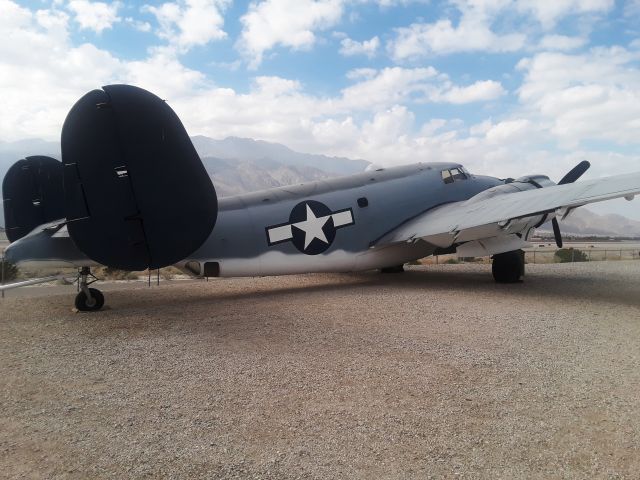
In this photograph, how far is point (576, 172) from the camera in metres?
14.4

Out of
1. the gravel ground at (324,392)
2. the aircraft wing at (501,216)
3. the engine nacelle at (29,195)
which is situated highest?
the engine nacelle at (29,195)

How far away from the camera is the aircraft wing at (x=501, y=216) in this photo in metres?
10.1

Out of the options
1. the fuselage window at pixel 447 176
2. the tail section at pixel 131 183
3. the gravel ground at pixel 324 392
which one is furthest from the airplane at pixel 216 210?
the gravel ground at pixel 324 392

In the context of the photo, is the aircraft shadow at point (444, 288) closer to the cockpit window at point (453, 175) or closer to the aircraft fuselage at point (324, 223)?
the aircraft fuselage at point (324, 223)

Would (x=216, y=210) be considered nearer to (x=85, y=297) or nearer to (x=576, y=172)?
(x=85, y=297)

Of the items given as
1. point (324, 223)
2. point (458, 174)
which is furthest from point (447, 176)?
point (324, 223)

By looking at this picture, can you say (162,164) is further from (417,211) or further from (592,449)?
(417,211)

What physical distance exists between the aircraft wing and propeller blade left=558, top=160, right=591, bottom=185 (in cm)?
226

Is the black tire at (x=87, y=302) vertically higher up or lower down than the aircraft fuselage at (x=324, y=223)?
lower down

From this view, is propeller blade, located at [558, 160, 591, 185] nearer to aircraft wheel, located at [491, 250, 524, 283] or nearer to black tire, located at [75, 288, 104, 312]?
aircraft wheel, located at [491, 250, 524, 283]

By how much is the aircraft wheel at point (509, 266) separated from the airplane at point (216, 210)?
32 millimetres

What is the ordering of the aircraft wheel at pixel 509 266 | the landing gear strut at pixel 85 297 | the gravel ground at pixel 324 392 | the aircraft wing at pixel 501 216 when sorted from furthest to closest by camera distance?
the aircraft wheel at pixel 509 266, the aircraft wing at pixel 501 216, the landing gear strut at pixel 85 297, the gravel ground at pixel 324 392

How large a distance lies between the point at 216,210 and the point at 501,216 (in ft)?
21.9

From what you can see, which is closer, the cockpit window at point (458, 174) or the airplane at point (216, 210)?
the airplane at point (216, 210)
